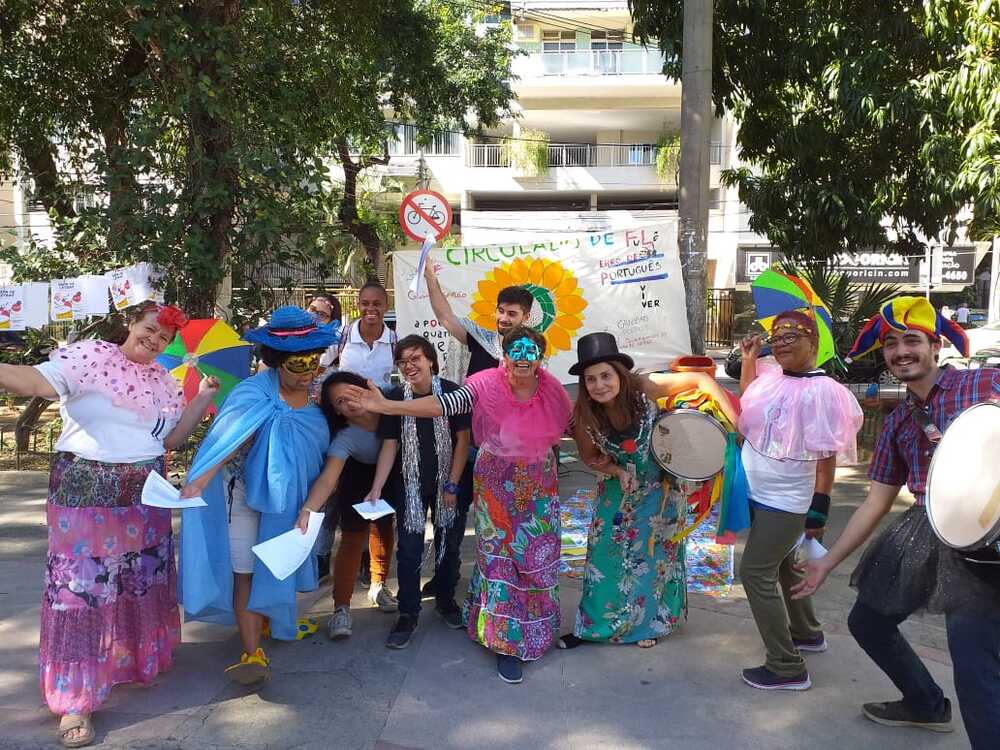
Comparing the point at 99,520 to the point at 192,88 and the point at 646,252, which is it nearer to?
the point at 192,88

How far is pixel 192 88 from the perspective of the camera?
6199 millimetres

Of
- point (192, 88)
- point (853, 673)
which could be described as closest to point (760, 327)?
point (853, 673)

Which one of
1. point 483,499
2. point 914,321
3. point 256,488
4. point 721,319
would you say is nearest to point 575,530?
point 483,499

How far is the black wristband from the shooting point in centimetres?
361

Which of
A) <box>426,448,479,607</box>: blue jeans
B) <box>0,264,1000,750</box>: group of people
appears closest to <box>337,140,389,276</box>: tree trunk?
<box>426,448,479,607</box>: blue jeans

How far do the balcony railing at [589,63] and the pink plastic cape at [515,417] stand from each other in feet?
87.6

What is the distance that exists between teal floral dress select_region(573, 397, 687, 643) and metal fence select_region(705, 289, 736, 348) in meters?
22.5

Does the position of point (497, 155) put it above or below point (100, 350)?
above

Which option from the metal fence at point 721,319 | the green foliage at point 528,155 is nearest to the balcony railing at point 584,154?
the green foliage at point 528,155

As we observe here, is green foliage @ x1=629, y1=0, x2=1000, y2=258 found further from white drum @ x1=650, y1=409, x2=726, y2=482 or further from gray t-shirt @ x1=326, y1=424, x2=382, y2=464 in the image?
gray t-shirt @ x1=326, y1=424, x2=382, y2=464

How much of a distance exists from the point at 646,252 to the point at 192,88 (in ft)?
13.0

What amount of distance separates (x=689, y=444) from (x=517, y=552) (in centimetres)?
96

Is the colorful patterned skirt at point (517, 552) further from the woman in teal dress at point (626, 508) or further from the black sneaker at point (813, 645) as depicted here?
the black sneaker at point (813, 645)

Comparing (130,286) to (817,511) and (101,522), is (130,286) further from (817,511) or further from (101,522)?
(817,511)
